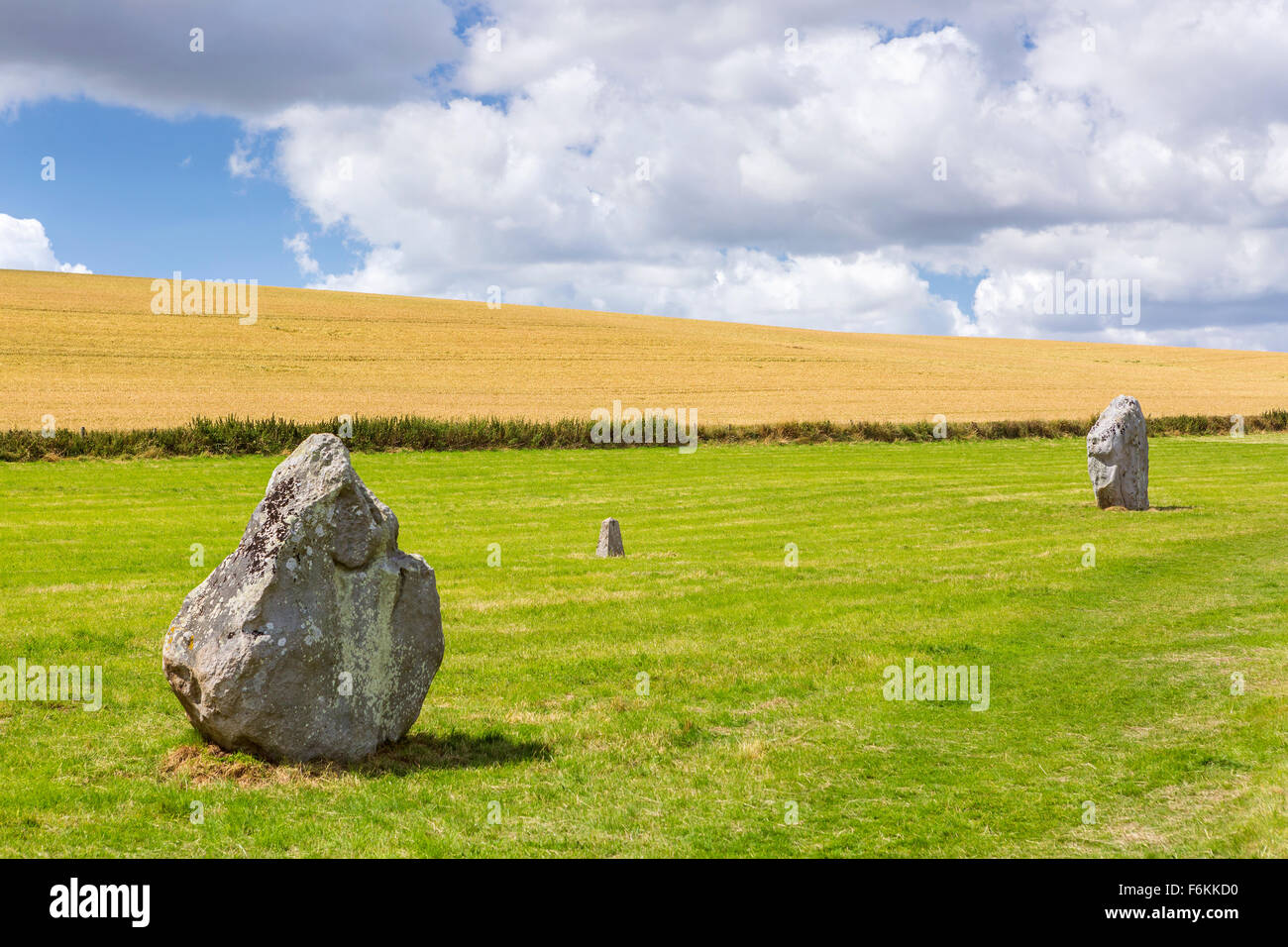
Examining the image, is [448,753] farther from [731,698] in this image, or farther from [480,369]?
[480,369]

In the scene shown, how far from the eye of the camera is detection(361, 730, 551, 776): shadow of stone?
9664 mm

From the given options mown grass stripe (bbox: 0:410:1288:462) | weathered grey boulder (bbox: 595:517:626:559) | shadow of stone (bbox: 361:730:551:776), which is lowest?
shadow of stone (bbox: 361:730:551:776)

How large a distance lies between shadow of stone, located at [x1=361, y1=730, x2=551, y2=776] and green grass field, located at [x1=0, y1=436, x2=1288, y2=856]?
0.04 meters

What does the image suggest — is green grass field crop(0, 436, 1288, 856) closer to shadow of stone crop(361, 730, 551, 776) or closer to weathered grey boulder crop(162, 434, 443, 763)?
shadow of stone crop(361, 730, 551, 776)

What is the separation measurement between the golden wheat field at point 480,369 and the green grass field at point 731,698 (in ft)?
96.7

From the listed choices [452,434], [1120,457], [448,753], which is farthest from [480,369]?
[448,753]

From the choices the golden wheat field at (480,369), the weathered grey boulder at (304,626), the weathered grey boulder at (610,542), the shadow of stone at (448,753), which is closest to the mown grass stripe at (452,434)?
the golden wheat field at (480,369)

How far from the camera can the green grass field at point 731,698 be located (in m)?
8.41

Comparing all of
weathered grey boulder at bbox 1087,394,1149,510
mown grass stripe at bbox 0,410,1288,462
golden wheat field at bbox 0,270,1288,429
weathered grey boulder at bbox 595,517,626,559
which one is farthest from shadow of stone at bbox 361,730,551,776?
golden wheat field at bbox 0,270,1288,429

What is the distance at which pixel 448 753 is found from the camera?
1015cm

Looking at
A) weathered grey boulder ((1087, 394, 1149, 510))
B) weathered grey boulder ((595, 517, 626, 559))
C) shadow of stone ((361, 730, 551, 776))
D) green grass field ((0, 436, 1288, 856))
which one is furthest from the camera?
weathered grey boulder ((1087, 394, 1149, 510))

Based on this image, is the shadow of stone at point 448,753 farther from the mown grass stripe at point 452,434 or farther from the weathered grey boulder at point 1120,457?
the mown grass stripe at point 452,434

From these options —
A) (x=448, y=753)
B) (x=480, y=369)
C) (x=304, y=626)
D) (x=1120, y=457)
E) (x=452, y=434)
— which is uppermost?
(x=480, y=369)

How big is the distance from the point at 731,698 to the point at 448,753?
3.64m
